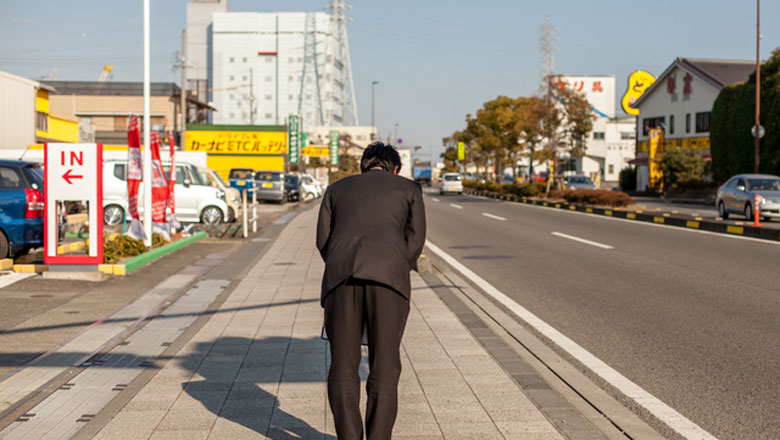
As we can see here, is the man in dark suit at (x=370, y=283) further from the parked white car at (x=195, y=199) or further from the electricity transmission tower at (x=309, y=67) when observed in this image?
the electricity transmission tower at (x=309, y=67)

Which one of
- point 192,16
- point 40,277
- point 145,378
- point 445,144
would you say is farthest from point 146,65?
point 192,16

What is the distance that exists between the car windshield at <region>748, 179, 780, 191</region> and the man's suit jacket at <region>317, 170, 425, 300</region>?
22.1 meters

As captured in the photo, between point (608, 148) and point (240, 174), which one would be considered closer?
point (240, 174)

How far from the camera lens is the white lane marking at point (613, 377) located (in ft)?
14.3

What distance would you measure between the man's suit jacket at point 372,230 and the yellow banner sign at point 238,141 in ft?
163

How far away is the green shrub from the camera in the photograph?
1118 inches

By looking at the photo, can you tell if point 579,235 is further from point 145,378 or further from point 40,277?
point 145,378

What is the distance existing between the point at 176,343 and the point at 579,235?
43.5 ft

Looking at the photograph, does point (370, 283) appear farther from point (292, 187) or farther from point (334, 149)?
point (334, 149)

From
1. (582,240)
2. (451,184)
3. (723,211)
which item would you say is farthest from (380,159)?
(451,184)

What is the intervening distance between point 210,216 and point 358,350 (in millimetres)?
18659

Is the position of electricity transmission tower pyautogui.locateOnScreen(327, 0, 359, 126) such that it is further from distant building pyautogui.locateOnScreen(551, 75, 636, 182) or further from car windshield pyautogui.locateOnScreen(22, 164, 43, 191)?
car windshield pyautogui.locateOnScreen(22, 164, 43, 191)

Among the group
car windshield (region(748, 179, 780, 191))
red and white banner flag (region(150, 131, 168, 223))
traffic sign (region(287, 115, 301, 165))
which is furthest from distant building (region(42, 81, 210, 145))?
red and white banner flag (region(150, 131, 168, 223))

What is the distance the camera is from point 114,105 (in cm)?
6594
